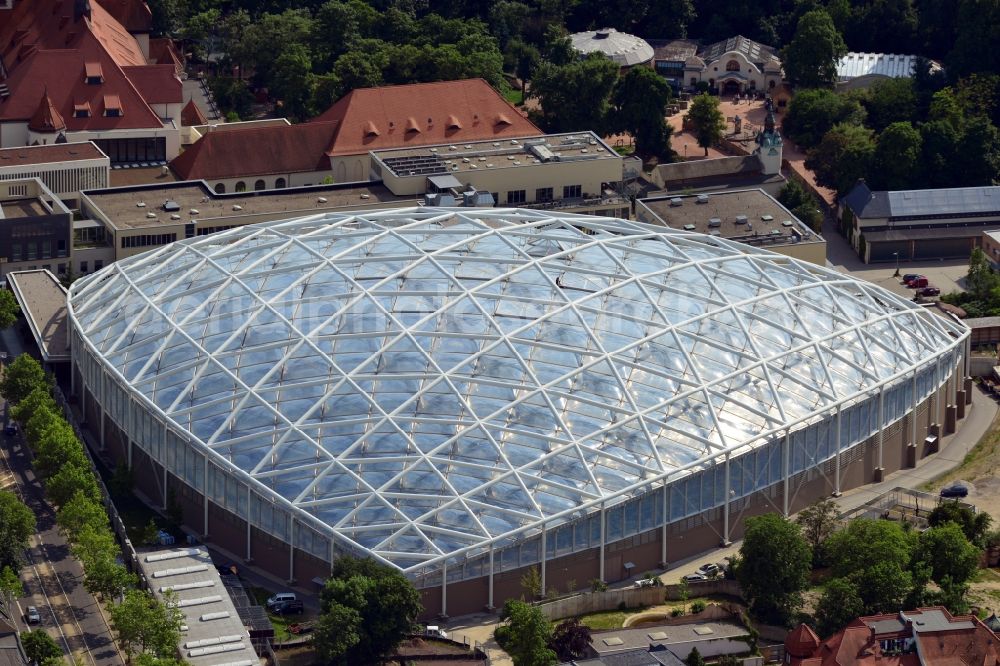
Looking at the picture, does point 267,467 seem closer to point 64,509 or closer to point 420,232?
point 64,509

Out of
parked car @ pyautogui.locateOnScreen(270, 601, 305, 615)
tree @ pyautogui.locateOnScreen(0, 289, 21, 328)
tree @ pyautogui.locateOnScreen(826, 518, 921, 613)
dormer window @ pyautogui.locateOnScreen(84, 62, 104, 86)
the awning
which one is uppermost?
dormer window @ pyautogui.locateOnScreen(84, 62, 104, 86)

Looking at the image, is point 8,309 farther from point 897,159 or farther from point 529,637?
point 897,159

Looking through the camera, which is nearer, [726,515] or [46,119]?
[726,515]

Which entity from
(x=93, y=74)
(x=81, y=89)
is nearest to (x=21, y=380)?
(x=81, y=89)

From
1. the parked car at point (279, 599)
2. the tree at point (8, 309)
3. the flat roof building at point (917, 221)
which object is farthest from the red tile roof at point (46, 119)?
the parked car at point (279, 599)

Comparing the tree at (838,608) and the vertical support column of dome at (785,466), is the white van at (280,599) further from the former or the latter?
the vertical support column of dome at (785,466)

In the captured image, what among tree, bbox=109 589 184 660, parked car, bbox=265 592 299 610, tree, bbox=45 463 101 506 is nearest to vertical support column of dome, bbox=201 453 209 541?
tree, bbox=45 463 101 506

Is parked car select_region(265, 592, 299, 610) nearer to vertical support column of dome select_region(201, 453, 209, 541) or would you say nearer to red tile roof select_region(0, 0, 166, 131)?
vertical support column of dome select_region(201, 453, 209, 541)
